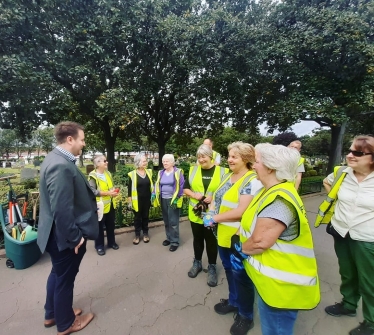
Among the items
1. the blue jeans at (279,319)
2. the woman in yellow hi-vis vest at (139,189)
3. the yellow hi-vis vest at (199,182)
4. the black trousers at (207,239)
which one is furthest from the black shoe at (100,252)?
the blue jeans at (279,319)

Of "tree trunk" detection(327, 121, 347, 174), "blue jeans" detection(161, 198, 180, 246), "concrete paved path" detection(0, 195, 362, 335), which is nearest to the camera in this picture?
"concrete paved path" detection(0, 195, 362, 335)

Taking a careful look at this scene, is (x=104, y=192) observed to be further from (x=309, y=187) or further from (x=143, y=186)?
(x=309, y=187)

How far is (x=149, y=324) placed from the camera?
227 cm

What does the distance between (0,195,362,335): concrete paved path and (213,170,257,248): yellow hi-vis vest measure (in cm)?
98

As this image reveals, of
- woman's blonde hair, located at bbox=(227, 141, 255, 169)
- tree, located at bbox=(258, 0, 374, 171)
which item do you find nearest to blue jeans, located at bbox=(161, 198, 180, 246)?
woman's blonde hair, located at bbox=(227, 141, 255, 169)

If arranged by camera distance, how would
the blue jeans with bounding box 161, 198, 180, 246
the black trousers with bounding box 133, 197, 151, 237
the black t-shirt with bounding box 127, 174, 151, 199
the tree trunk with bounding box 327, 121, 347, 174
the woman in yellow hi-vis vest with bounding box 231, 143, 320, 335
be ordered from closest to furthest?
the woman in yellow hi-vis vest with bounding box 231, 143, 320, 335 → the blue jeans with bounding box 161, 198, 180, 246 → the black t-shirt with bounding box 127, 174, 151, 199 → the black trousers with bounding box 133, 197, 151, 237 → the tree trunk with bounding box 327, 121, 347, 174

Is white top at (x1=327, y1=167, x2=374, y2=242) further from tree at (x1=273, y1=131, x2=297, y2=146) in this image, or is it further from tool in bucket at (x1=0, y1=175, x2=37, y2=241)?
tool in bucket at (x1=0, y1=175, x2=37, y2=241)

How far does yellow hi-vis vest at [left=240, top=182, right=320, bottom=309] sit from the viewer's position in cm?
135

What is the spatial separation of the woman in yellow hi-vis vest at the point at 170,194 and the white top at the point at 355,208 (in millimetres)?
2403

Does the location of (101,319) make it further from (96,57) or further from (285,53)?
(285,53)

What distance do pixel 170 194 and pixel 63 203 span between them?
2.30 m

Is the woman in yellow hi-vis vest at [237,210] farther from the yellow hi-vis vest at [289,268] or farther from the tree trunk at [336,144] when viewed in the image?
the tree trunk at [336,144]

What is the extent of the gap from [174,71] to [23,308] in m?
11.7

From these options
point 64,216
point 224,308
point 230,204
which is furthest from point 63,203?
point 224,308
